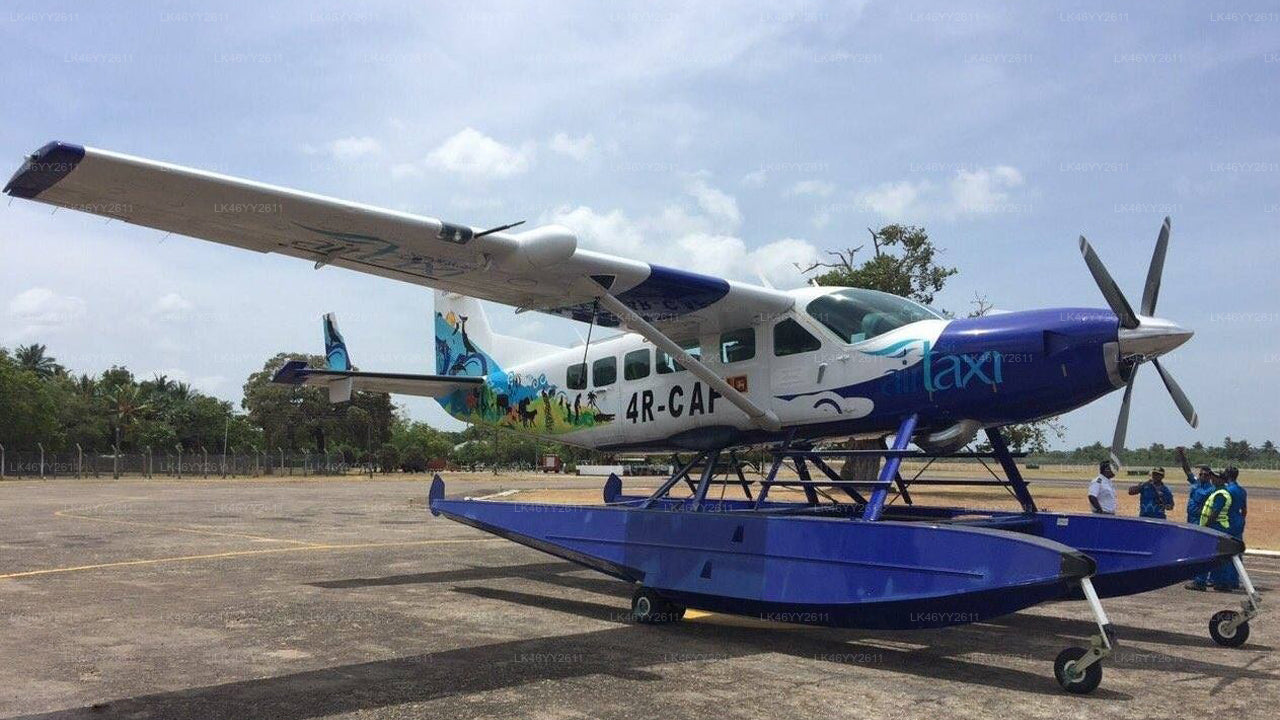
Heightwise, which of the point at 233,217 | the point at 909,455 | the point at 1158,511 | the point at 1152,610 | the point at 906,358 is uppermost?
the point at 233,217

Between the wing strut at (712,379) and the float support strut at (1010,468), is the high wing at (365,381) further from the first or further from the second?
the float support strut at (1010,468)

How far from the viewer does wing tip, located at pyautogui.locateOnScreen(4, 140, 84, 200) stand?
567 centimetres

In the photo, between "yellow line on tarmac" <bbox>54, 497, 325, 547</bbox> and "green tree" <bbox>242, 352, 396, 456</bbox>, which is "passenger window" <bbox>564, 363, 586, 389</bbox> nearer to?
"yellow line on tarmac" <bbox>54, 497, 325, 547</bbox>

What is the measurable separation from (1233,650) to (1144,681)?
6.14 ft

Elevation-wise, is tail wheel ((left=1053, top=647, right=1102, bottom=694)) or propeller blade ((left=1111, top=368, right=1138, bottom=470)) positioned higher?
propeller blade ((left=1111, top=368, right=1138, bottom=470))

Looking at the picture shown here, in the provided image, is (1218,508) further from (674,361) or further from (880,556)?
(674,361)

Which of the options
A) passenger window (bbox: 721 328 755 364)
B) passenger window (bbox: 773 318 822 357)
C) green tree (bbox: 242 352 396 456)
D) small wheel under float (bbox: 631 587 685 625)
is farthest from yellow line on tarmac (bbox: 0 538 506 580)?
green tree (bbox: 242 352 396 456)

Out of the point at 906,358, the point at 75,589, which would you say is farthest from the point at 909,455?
the point at 75,589

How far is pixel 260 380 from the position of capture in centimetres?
8075

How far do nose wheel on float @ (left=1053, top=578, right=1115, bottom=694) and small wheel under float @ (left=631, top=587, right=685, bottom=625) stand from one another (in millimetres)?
3945

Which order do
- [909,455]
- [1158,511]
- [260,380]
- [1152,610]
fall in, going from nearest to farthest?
[909,455], [1152,610], [1158,511], [260,380]

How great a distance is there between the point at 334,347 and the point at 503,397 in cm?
399

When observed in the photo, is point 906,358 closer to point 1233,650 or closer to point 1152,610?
point 1233,650

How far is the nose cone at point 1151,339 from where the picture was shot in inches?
313
